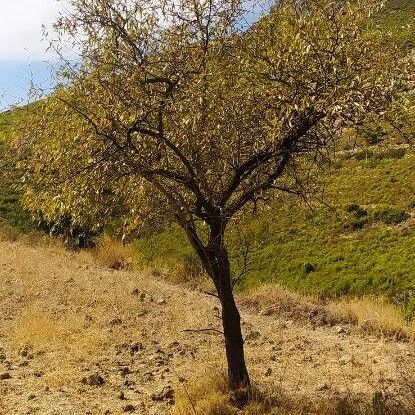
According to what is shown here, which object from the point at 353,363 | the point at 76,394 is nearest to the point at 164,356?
the point at 76,394

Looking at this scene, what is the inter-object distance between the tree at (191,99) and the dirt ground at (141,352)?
11.2 feet

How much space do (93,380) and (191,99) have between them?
648cm

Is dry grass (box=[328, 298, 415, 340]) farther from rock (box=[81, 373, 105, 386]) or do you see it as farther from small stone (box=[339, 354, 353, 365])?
rock (box=[81, 373, 105, 386])

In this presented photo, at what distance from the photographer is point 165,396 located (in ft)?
36.2

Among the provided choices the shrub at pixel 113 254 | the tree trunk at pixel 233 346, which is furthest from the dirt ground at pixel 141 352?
the shrub at pixel 113 254

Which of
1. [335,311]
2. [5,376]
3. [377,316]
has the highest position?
[5,376]

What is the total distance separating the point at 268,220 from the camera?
98.7 feet

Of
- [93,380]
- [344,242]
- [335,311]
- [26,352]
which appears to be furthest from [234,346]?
[344,242]

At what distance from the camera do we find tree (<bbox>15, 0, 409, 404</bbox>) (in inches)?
356

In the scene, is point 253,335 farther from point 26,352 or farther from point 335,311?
point 26,352

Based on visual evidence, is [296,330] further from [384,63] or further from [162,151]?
[384,63]

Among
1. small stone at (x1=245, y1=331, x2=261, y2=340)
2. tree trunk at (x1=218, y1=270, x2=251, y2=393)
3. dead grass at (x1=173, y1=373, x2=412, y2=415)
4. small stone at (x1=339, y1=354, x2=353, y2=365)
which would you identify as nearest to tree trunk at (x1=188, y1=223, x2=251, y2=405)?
tree trunk at (x1=218, y1=270, x2=251, y2=393)

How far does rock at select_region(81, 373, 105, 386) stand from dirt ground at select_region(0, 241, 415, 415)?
21 mm

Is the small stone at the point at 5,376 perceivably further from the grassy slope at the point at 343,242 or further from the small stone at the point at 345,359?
the grassy slope at the point at 343,242
